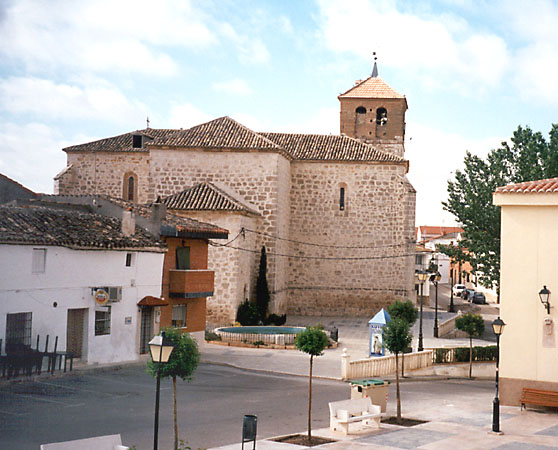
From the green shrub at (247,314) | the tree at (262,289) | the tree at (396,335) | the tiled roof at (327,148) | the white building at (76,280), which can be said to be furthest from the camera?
the tiled roof at (327,148)

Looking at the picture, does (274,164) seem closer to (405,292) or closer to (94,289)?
(405,292)

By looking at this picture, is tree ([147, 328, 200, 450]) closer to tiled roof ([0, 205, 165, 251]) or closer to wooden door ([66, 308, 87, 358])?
tiled roof ([0, 205, 165, 251])

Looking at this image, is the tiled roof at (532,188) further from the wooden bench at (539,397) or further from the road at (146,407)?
the road at (146,407)

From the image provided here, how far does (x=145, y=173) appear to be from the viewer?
39625 millimetres

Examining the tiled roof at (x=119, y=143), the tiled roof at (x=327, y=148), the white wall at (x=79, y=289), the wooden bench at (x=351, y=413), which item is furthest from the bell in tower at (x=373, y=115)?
the wooden bench at (x=351, y=413)

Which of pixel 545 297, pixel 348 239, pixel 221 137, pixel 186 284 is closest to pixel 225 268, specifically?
pixel 186 284

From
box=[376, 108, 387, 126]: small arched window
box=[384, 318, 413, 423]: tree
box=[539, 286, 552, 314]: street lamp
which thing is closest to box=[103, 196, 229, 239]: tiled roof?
box=[384, 318, 413, 423]: tree

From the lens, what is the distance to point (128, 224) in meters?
24.1

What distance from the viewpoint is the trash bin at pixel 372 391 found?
15.6 m

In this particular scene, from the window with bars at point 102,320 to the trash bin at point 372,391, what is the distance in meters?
9.44

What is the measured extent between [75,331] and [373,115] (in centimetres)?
3067

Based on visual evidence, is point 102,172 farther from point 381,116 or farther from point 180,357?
point 180,357

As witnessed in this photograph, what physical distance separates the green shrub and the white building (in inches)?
352

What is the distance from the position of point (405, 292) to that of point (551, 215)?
2287 centimetres
